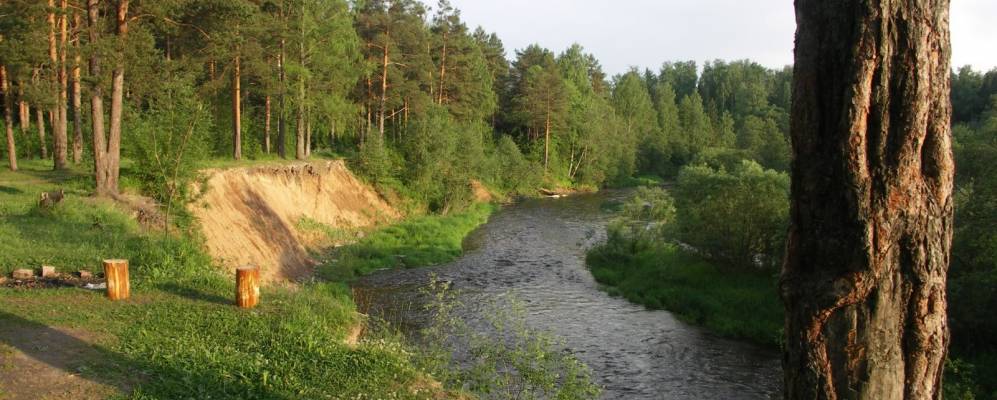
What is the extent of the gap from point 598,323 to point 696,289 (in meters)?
5.40

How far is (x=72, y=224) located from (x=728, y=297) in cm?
2038

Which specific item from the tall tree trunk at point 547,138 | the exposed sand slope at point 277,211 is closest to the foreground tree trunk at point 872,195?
the exposed sand slope at point 277,211

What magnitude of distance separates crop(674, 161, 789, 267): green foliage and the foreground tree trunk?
64.5 feet

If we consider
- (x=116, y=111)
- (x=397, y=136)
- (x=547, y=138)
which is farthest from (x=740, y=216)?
(x=547, y=138)

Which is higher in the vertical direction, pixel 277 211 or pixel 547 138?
pixel 547 138

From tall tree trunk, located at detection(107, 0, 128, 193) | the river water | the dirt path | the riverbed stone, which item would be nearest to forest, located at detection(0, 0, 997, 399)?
tall tree trunk, located at detection(107, 0, 128, 193)

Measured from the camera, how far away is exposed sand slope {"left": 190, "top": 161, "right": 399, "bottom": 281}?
21562mm

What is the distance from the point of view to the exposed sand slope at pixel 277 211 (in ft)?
70.7

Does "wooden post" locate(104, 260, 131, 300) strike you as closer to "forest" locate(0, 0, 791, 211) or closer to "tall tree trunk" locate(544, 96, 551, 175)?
"forest" locate(0, 0, 791, 211)

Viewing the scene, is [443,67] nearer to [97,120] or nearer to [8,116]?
[8,116]

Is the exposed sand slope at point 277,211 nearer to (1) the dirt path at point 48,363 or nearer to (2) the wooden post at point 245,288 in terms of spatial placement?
(2) the wooden post at point 245,288

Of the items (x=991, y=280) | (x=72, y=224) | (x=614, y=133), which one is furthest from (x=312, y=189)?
(x=614, y=133)

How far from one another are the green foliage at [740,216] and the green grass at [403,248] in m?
11.2

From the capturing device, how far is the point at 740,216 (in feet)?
78.9
